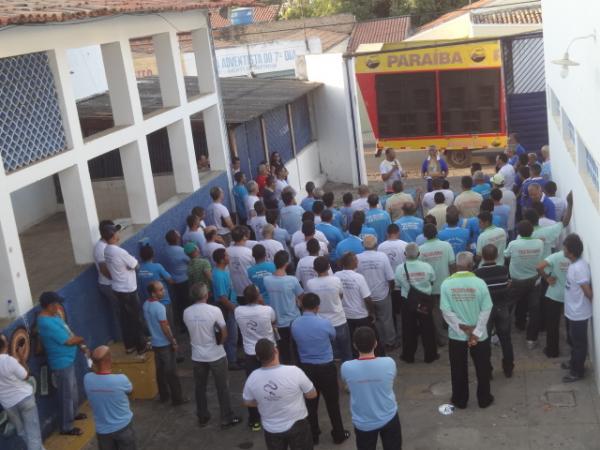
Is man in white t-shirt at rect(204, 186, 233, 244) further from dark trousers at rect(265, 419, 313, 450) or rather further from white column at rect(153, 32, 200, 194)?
dark trousers at rect(265, 419, 313, 450)

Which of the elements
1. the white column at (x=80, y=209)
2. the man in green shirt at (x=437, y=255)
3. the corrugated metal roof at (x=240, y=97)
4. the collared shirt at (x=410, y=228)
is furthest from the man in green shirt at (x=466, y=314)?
the corrugated metal roof at (x=240, y=97)

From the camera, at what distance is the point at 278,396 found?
21.1 ft

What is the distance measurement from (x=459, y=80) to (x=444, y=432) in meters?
13.7

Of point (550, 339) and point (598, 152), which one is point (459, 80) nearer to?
point (550, 339)

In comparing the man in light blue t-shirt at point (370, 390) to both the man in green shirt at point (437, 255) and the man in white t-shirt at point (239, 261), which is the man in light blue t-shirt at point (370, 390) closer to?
the man in green shirt at point (437, 255)

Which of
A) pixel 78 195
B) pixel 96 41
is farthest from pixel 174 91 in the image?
pixel 78 195

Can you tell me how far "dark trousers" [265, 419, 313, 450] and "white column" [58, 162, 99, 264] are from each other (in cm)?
430

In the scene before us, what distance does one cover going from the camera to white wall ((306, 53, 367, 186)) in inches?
782

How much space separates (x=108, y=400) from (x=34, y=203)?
9883 mm

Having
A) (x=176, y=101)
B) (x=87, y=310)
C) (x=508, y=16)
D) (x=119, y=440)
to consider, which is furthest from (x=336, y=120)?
(x=119, y=440)

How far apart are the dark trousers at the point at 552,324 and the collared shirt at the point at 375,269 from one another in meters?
1.78

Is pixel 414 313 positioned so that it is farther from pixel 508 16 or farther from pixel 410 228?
pixel 508 16

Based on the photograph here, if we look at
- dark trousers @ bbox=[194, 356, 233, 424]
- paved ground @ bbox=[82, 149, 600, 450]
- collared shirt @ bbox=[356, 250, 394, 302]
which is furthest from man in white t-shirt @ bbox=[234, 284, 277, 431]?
collared shirt @ bbox=[356, 250, 394, 302]

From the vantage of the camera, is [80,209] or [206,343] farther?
[80,209]
